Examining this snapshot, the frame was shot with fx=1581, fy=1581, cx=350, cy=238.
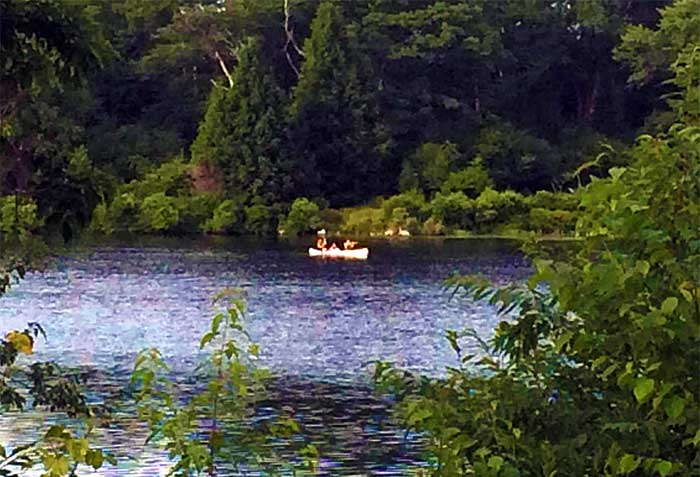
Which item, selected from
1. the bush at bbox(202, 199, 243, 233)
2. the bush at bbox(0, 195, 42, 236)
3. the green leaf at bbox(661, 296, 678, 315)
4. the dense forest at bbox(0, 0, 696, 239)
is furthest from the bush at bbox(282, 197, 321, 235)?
the green leaf at bbox(661, 296, 678, 315)

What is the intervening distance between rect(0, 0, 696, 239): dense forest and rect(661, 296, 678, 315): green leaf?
107 feet

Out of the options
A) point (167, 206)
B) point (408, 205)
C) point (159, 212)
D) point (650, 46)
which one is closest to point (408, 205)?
point (408, 205)

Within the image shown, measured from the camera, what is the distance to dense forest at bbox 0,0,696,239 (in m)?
38.6

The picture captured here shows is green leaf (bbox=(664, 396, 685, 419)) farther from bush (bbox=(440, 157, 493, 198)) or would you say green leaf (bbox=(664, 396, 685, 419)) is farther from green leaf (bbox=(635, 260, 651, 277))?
bush (bbox=(440, 157, 493, 198))

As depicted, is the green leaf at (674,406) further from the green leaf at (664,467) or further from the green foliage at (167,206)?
the green foliage at (167,206)

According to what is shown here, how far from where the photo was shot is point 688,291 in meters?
2.87

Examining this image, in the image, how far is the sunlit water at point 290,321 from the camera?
11930 millimetres

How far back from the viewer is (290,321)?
1967 centimetres

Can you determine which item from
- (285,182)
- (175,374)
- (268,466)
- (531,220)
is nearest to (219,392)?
(268,466)

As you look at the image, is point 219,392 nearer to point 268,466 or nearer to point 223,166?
point 268,466

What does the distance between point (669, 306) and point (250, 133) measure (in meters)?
36.3

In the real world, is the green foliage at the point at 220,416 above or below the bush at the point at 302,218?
above

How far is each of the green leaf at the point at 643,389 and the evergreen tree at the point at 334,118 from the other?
1425 inches

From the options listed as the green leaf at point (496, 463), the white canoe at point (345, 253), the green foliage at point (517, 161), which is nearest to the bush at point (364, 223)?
the green foliage at point (517, 161)
